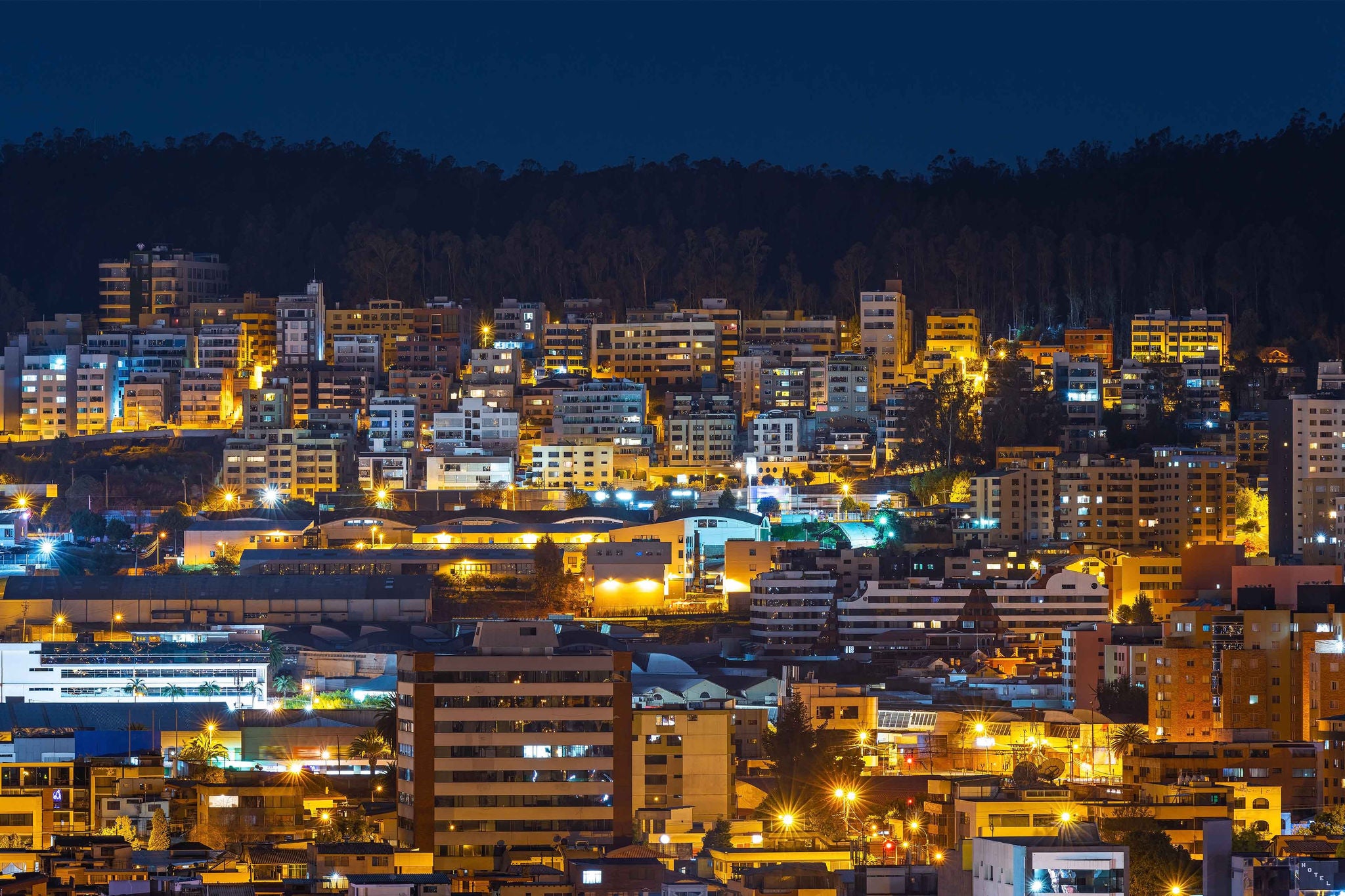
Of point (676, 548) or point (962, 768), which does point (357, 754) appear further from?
point (676, 548)

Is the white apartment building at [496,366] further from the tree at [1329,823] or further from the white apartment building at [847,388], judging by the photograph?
the tree at [1329,823]

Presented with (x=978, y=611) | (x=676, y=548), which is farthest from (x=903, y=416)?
(x=978, y=611)

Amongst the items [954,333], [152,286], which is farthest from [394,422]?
[954,333]

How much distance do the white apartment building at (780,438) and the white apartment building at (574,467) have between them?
378cm

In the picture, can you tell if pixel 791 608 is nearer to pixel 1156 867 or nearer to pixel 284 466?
pixel 284 466

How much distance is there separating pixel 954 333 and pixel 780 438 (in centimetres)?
920

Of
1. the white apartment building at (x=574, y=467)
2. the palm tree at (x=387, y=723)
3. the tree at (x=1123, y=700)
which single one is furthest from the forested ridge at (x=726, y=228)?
the palm tree at (x=387, y=723)

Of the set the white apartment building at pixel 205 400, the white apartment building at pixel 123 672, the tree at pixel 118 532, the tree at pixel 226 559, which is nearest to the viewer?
the white apartment building at pixel 123 672

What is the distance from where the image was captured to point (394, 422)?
78.1 m

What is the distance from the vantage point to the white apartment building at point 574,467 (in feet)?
244

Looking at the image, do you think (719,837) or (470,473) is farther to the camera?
(470,473)

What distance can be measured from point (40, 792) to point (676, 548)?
1189 inches

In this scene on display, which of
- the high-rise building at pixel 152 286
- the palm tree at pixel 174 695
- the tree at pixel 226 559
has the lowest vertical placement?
the palm tree at pixel 174 695

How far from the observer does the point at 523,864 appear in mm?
32531
